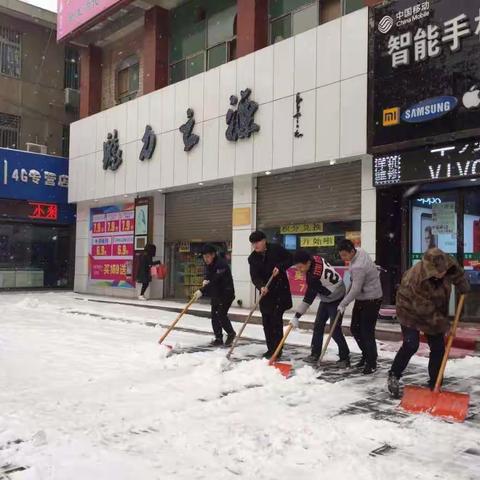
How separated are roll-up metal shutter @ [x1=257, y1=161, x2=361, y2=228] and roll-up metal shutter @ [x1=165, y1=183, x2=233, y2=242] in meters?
1.47

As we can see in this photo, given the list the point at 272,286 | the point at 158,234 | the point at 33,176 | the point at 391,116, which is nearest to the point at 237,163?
the point at 391,116

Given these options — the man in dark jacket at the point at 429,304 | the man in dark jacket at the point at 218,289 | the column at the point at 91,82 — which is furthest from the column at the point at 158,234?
the man in dark jacket at the point at 429,304

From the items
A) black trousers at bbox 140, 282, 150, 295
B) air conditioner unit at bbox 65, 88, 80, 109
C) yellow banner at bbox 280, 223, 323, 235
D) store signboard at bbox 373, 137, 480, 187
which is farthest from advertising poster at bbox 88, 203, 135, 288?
store signboard at bbox 373, 137, 480, 187

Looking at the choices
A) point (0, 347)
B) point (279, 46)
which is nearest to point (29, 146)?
point (279, 46)

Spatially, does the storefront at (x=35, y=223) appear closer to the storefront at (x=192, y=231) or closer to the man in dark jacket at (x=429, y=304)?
the storefront at (x=192, y=231)

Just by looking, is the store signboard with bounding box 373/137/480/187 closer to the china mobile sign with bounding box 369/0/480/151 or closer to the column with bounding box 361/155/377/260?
the china mobile sign with bounding box 369/0/480/151

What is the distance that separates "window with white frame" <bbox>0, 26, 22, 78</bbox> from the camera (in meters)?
21.5

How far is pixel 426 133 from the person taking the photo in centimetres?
956

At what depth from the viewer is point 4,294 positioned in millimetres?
18938

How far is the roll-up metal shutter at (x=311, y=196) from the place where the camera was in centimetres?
1134

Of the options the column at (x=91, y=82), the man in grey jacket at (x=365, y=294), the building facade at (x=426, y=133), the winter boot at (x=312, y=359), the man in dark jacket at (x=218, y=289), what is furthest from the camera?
the column at (x=91, y=82)

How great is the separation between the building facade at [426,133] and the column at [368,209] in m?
0.12

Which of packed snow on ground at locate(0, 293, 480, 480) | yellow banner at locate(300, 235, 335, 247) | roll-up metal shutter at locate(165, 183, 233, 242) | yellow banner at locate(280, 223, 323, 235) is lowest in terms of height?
packed snow on ground at locate(0, 293, 480, 480)

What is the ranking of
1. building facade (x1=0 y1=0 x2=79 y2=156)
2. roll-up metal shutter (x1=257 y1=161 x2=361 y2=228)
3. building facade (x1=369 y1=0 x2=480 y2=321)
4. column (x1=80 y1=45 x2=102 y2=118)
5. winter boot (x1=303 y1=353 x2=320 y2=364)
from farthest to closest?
building facade (x1=0 y1=0 x2=79 y2=156) → column (x1=80 y1=45 x2=102 y2=118) → roll-up metal shutter (x1=257 y1=161 x2=361 y2=228) → building facade (x1=369 y1=0 x2=480 y2=321) → winter boot (x1=303 y1=353 x2=320 y2=364)
